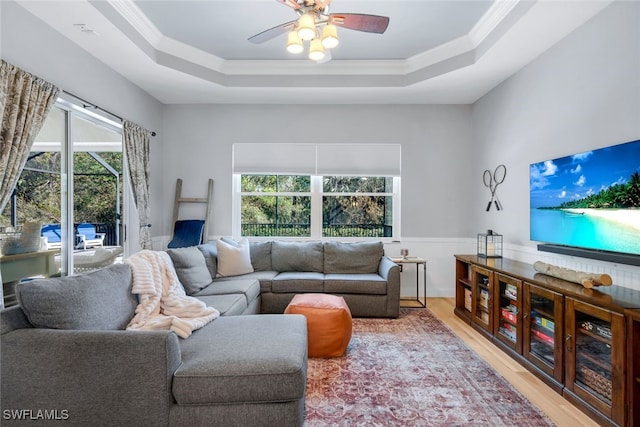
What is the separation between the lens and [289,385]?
1.56 meters

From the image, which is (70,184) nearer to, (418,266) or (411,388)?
(411,388)

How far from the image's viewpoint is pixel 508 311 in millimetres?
2816

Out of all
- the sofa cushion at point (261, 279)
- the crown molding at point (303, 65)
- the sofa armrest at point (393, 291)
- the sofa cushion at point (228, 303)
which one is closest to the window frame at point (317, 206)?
the sofa cushion at point (261, 279)

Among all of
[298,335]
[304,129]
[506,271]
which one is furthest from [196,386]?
[304,129]

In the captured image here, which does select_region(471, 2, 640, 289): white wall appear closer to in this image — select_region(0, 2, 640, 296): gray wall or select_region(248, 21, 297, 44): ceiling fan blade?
select_region(0, 2, 640, 296): gray wall

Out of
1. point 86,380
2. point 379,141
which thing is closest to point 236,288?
point 86,380

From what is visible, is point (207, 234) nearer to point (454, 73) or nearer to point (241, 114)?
point (241, 114)

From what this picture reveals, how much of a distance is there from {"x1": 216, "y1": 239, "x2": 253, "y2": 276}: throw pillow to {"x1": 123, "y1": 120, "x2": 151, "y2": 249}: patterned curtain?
93 cm

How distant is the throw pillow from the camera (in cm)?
373

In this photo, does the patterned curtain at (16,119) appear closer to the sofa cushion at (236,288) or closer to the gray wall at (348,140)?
the sofa cushion at (236,288)

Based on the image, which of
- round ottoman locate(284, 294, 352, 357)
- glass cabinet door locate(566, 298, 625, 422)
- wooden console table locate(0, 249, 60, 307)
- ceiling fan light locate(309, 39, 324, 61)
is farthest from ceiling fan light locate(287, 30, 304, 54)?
wooden console table locate(0, 249, 60, 307)

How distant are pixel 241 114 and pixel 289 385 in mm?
3893

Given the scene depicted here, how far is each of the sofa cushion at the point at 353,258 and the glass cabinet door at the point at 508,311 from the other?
4.76 feet

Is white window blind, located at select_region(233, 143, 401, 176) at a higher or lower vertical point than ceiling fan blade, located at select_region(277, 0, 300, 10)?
lower
